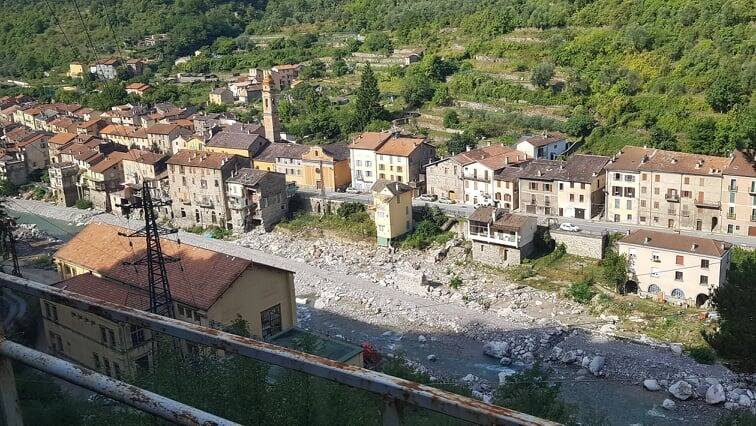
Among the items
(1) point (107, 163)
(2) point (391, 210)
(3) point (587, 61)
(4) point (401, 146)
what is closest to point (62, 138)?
(1) point (107, 163)

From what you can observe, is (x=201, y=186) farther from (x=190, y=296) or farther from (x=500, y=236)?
(x=190, y=296)

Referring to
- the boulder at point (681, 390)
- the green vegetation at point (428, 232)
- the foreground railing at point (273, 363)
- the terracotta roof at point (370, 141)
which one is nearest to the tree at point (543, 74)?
the terracotta roof at point (370, 141)

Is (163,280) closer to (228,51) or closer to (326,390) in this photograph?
(326,390)

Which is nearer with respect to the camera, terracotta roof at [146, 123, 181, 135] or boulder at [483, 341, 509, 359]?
boulder at [483, 341, 509, 359]

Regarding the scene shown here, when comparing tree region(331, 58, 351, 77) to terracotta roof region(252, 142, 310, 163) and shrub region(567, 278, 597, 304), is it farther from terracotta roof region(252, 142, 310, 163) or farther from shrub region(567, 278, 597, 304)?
shrub region(567, 278, 597, 304)

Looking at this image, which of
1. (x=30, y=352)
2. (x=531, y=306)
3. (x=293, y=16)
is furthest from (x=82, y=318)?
(x=293, y=16)

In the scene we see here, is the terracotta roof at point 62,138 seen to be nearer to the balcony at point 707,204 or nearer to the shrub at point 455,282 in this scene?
the shrub at point 455,282

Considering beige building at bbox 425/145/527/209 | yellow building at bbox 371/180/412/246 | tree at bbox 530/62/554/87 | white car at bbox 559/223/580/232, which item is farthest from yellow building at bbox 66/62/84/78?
white car at bbox 559/223/580/232
